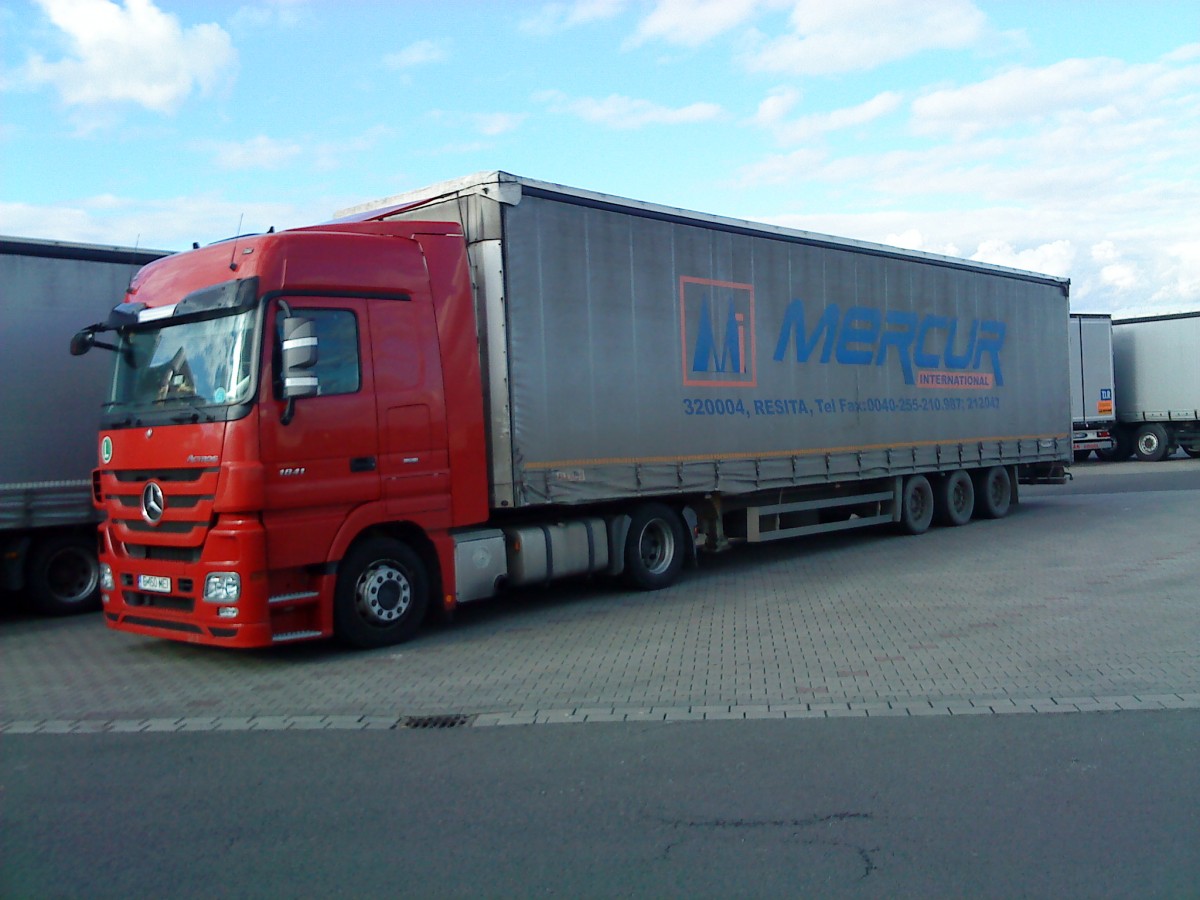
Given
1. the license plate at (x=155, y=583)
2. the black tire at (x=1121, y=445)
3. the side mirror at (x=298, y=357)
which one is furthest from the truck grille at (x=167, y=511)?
the black tire at (x=1121, y=445)

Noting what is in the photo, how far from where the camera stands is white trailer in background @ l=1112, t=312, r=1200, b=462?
101 feet

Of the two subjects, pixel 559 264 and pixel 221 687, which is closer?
pixel 221 687

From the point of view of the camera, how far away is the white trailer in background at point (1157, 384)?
30844mm

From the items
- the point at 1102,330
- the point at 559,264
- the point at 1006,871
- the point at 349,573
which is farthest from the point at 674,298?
the point at 1102,330

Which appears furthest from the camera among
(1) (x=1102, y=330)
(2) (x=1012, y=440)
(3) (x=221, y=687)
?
(1) (x=1102, y=330)

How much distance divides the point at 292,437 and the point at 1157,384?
97.8 ft

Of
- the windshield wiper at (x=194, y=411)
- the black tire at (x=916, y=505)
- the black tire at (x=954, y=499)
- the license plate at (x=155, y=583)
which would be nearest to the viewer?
the windshield wiper at (x=194, y=411)

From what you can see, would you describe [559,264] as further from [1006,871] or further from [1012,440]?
[1012,440]

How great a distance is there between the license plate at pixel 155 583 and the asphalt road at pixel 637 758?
0.65 metres

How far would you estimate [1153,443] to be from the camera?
31.9 m

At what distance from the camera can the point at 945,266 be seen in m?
16.3

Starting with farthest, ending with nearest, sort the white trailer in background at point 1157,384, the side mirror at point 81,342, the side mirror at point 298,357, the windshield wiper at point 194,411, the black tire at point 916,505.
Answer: the white trailer in background at point 1157,384 → the black tire at point 916,505 → the side mirror at point 81,342 → the windshield wiper at point 194,411 → the side mirror at point 298,357

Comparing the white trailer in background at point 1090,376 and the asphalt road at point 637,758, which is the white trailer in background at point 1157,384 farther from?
the asphalt road at point 637,758

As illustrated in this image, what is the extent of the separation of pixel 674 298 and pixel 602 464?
214cm
